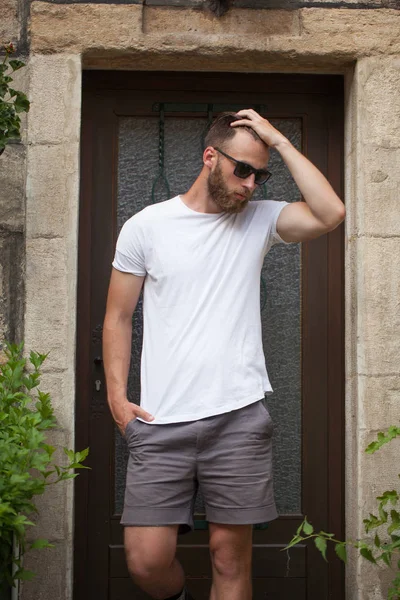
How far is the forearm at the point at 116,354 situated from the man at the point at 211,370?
0.07m

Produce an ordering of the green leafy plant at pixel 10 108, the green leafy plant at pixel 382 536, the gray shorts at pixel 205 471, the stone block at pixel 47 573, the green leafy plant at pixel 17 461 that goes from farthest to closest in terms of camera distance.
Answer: the stone block at pixel 47 573, the green leafy plant at pixel 10 108, the green leafy plant at pixel 382 536, the gray shorts at pixel 205 471, the green leafy plant at pixel 17 461

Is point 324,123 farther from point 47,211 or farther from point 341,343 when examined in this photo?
Result: point 47,211

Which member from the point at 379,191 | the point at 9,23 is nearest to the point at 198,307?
the point at 379,191

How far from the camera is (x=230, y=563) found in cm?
339

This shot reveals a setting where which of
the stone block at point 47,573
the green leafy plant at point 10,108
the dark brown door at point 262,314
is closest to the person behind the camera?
the green leafy plant at point 10,108

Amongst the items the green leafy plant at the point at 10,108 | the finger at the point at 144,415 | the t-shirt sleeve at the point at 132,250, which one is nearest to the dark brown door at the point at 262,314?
the green leafy plant at the point at 10,108

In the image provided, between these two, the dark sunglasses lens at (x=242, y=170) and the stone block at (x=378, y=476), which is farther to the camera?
the stone block at (x=378, y=476)

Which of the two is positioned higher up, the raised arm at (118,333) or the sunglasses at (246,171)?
the sunglasses at (246,171)

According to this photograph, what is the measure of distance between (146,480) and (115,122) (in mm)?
1661

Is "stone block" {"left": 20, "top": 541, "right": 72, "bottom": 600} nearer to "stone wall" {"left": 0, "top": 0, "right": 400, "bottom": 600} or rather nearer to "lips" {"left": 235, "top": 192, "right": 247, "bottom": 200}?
"stone wall" {"left": 0, "top": 0, "right": 400, "bottom": 600}

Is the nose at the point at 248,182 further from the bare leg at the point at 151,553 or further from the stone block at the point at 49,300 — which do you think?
the bare leg at the point at 151,553

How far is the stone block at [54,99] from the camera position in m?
3.91

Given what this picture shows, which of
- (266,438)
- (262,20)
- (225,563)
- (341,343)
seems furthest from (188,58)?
(225,563)

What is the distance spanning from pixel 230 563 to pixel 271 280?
1.36 m
